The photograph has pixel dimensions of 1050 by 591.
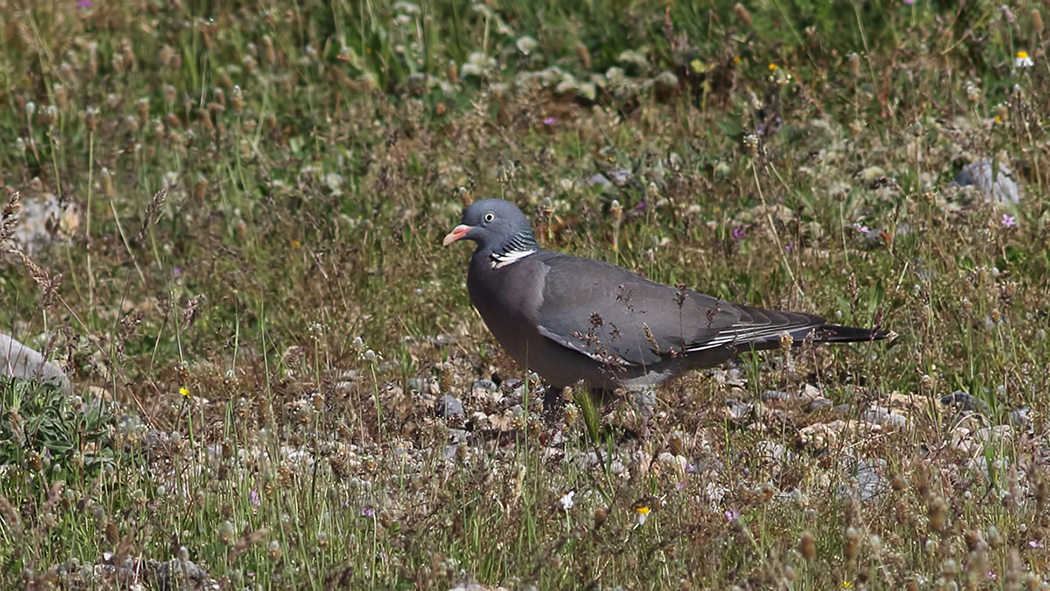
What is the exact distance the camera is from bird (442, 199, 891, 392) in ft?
17.1

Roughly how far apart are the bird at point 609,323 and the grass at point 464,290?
15 cm

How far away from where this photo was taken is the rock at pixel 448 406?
524cm

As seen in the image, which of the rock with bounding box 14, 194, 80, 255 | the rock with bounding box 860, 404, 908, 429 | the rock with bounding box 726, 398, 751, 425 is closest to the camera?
the rock with bounding box 860, 404, 908, 429

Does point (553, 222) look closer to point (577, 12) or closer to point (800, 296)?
point (800, 296)

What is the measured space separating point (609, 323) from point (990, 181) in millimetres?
2562

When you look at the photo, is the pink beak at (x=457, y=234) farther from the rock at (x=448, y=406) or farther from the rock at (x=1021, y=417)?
the rock at (x=1021, y=417)

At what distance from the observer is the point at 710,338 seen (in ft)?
17.4

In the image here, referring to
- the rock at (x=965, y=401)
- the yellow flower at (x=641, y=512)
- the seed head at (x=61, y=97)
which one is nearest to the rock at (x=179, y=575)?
the yellow flower at (x=641, y=512)

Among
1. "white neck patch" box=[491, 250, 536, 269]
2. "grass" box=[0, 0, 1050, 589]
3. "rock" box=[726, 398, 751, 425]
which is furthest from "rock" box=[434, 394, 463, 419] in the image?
"rock" box=[726, 398, 751, 425]

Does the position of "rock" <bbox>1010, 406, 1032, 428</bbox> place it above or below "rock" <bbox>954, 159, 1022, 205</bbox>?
below

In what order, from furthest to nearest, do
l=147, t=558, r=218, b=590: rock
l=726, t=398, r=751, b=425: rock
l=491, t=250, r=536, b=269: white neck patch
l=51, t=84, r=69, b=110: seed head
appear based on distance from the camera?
l=51, t=84, r=69, b=110: seed head
l=491, t=250, r=536, b=269: white neck patch
l=726, t=398, r=751, b=425: rock
l=147, t=558, r=218, b=590: rock

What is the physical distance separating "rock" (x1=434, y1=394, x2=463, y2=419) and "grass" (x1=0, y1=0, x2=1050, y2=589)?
11 cm

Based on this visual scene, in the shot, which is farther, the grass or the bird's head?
the bird's head

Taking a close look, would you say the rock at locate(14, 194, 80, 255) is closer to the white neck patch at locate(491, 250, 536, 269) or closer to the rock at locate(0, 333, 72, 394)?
the rock at locate(0, 333, 72, 394)
